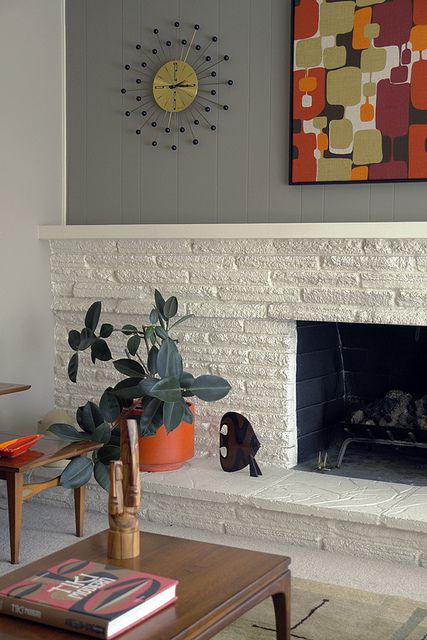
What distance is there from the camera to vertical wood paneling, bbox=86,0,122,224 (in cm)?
432

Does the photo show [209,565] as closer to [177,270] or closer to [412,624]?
[412,624]

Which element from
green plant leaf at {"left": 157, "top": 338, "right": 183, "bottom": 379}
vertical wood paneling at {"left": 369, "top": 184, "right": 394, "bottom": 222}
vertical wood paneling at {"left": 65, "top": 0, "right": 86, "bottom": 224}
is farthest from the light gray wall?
vertical wood paneling at {"left": 369, "top": 184, "right": 394, "bottom": 222}

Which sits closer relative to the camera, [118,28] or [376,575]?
[376,575]

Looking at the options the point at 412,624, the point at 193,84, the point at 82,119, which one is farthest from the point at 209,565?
the point at 82,119

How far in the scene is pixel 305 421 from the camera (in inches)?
165

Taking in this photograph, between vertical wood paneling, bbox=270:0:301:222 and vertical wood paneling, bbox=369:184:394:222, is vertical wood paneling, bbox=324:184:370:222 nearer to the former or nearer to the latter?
vertical wood paneling, bbox=369:184:394:222

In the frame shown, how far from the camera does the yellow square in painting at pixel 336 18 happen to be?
374 cm

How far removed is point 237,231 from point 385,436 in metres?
1.14

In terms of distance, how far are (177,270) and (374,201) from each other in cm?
97

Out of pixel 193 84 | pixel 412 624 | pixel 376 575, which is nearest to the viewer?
pixel 412 624

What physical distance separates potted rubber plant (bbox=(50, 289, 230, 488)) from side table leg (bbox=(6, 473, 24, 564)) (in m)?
0.26

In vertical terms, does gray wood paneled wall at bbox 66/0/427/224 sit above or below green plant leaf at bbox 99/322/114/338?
above

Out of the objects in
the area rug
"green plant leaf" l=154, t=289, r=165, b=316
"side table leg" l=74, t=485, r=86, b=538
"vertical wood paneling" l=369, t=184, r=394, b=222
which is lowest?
the area rug

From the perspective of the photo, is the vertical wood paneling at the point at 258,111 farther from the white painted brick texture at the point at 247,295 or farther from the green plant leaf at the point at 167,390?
the green plant leaf at the point at 167,390
